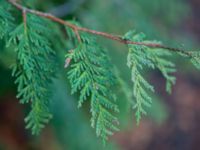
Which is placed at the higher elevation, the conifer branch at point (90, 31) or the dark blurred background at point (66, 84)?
the dark blurred background at point (66, 84)

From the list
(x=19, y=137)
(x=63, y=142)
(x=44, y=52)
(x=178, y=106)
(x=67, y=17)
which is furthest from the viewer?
(x=178, y=106)

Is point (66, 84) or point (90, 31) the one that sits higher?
point (66, 84)

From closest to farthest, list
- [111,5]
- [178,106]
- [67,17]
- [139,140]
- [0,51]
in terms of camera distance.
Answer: [0,51]
[67,17]
[111,5]
[139,140]
[178,106]

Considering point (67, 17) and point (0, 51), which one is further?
point (67, 17)

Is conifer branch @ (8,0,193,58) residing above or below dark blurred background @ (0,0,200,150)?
below

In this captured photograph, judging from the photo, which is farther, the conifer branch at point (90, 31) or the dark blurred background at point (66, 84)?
the dark blurred background at point (66, 84)

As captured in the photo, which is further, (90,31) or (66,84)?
(66,84)

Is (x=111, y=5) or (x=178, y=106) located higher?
(x=178, y=106)

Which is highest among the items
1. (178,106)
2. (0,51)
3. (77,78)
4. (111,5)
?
(178,106)

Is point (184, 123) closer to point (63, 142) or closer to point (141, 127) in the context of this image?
point (141, 127)

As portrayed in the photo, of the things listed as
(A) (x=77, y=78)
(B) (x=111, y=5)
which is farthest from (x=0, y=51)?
(B) (x=111, y=5)

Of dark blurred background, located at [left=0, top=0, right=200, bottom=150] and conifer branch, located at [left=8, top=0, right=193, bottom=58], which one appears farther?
dark blurred background, located at [left=0, top=0, right=200, bottom=150]
